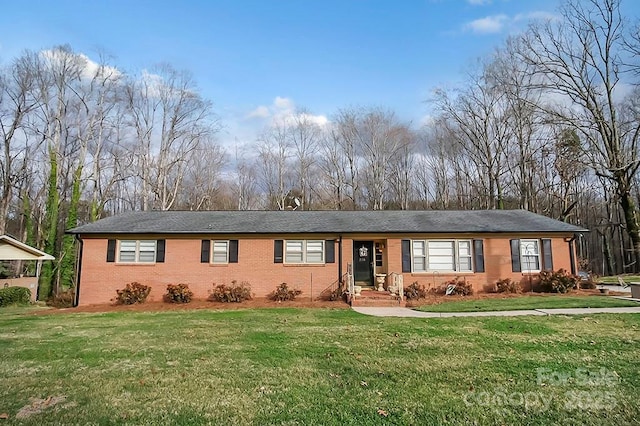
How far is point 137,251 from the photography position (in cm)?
1561

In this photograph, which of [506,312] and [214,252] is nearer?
[506,312]

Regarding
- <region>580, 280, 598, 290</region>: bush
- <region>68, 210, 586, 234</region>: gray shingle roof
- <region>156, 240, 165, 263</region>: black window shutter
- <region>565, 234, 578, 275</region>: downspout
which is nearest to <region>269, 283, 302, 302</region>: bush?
<region>68, 210, 586, 234</region>: gray shingle roof

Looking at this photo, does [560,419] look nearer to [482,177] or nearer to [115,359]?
[115,359]

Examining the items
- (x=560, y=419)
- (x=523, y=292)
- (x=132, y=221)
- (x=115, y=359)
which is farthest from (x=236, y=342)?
(x=523, y=292)

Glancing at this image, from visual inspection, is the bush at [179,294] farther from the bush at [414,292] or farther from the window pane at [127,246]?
the bush at [414,292]

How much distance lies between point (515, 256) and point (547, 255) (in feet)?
4.81

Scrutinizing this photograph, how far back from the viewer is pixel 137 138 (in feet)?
94.1

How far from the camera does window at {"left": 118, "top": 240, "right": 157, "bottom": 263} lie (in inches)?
613

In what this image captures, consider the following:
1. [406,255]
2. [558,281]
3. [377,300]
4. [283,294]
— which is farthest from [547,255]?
[283,294]

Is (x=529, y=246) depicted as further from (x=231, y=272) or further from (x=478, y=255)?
(x=231, y=272)

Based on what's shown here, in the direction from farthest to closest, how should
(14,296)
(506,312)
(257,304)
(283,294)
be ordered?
1. (14,296)
2. (283,294)
3. (257,304)
4. (506,312)

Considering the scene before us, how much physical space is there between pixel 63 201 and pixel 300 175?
20.3 meters

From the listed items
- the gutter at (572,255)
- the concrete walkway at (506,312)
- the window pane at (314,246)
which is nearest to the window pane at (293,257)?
the window pane at (314,246)

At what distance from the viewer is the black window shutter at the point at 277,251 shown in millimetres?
15617
